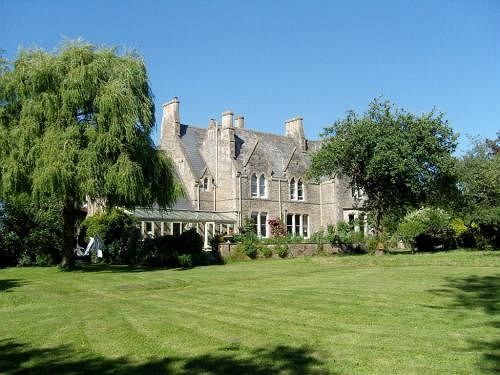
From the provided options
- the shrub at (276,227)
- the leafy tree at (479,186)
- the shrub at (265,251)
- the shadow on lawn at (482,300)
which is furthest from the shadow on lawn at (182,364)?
the shrub at (276,227)

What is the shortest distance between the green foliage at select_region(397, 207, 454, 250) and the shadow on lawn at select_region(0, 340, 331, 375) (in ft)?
105

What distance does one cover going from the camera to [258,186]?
45656 mm

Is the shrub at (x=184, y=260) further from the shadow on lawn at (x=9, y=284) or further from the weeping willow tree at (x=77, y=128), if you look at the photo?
the shadow on lawn at (x=9, y=284)

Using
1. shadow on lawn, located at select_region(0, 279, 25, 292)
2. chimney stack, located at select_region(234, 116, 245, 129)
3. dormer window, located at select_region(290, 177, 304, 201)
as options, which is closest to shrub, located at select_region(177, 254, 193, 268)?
shadow on lawn, located at select_region(0, 279, 25, 292)

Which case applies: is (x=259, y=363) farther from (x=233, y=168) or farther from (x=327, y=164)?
(x=233, y=168)

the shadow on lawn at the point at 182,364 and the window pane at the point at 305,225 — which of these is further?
the window pane at the point at 305,225

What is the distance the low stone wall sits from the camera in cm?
3169

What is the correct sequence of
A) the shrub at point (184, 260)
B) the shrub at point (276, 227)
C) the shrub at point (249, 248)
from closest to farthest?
the shrub at point (184, 260) → the shrub at point (249, 248) → the shrub at point (276, 227)

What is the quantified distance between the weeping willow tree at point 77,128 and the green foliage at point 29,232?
4.57 metres

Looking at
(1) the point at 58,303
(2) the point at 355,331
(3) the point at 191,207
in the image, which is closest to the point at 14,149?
(1) the point at 58,303

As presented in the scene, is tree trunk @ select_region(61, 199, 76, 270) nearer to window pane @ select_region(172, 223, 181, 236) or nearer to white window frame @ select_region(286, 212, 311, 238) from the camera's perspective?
window pane @ select_region(172, 223, 181, 236)

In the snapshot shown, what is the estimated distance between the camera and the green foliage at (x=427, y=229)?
3706 cm

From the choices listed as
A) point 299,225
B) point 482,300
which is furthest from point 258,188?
point 482,300

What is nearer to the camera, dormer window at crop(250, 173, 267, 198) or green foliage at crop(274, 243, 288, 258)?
green foliage at crop(274, 243, 288, 258)
